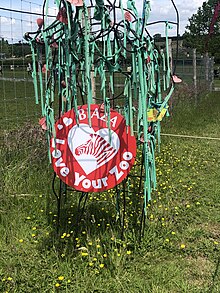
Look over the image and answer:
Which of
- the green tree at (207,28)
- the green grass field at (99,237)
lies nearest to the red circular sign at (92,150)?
the green grass field at (99,237)

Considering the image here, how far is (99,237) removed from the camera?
2391mm

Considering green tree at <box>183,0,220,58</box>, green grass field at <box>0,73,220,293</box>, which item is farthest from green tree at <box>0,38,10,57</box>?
green tree at <box>183,0,220,58</box>

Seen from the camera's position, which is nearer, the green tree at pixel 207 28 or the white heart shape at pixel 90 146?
the green tree at pixel 207 28

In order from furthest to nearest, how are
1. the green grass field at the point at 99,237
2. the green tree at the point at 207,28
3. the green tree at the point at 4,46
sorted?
the green tree at the point at 4,46 < the green grass field at the point at 99,237 < the green tree at the point at 207,28

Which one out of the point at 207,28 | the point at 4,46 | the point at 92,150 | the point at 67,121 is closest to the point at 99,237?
the point at 92,150

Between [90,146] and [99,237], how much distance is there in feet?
2.09

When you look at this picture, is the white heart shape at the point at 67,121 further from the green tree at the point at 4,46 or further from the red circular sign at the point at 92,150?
the green tree at the point at 4,46

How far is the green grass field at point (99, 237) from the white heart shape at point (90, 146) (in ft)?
1.69

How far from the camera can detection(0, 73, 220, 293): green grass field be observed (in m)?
2.09

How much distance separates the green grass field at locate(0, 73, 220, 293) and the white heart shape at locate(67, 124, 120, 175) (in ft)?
1.69

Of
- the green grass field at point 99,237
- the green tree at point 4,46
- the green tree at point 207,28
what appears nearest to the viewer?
the green tree at point 207,28

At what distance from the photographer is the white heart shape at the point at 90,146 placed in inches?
82.9

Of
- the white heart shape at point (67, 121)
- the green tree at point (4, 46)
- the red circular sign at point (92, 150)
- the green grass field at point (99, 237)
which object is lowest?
the green grass field at point (99, 237)

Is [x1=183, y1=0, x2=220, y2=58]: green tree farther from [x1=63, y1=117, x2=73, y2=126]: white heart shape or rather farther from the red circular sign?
[x1=63, y1=117, x2=73, y2=126]: white heart shape
